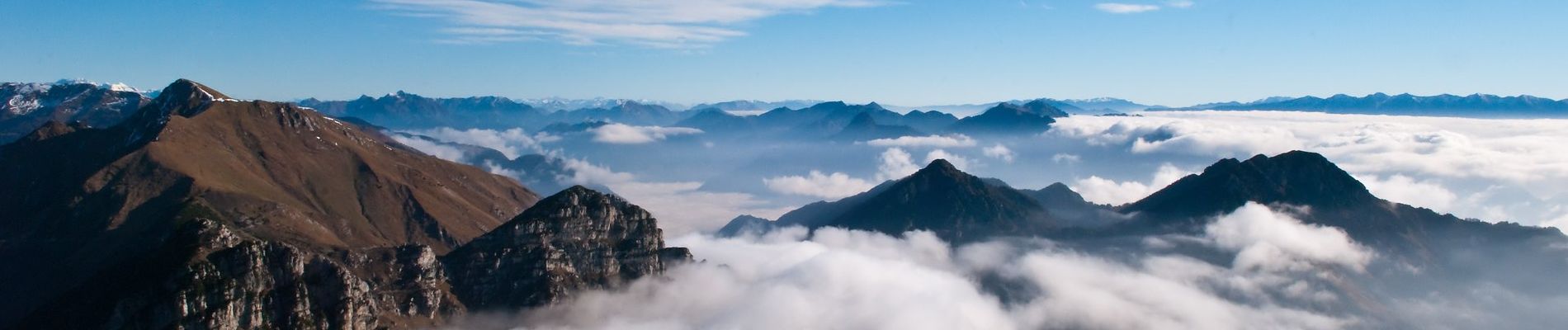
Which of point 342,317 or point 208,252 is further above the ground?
point 208,252

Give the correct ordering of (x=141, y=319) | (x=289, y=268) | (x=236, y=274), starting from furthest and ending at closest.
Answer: (x=289, y=268), (x=236, y=274), (x=141, y=319)

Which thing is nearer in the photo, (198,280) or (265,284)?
(198,280)

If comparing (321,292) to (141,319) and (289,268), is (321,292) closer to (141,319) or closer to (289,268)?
(289,268)

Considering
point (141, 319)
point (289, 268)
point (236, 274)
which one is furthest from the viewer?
point (289, 268)

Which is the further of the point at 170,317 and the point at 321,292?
the point at 321,292

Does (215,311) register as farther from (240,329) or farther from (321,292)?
(321,292)

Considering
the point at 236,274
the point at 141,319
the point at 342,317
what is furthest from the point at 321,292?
the point at 141,319

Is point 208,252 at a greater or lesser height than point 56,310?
greater

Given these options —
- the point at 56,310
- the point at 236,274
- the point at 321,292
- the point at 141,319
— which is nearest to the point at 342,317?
the point at 321,292
